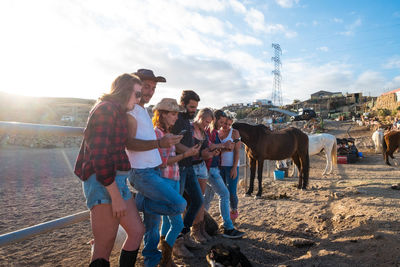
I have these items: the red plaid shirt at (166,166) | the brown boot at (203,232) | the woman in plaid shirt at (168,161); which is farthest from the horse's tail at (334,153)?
the red plaid shirt at (166,166)

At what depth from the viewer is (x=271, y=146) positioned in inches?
257

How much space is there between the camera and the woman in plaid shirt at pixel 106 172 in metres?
1.55

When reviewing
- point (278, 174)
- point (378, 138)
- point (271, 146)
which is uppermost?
point (378, 138)

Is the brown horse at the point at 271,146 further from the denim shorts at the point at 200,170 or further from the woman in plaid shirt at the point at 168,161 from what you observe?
the woman in plaid shirt at the point at 168,161

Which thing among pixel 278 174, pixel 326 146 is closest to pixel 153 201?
pixel 278 174

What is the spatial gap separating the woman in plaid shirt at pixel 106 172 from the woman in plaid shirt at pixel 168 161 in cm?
66

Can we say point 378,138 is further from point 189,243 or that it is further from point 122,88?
point 122,88

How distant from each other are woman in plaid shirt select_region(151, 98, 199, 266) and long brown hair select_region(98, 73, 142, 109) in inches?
24.6

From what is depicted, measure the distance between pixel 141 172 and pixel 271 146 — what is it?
5.06 metres

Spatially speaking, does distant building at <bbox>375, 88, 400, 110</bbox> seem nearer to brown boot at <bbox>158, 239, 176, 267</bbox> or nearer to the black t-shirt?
the black t-shirt

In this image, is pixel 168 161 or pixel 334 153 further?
pixel 334 153

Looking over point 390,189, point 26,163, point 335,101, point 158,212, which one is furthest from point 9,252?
point 335,101

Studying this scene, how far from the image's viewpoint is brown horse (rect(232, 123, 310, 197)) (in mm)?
6238

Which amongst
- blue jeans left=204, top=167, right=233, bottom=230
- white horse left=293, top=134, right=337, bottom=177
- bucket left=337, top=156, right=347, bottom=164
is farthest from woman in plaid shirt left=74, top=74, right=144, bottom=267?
bucket left=337, top=156, right=347, bottom=164
